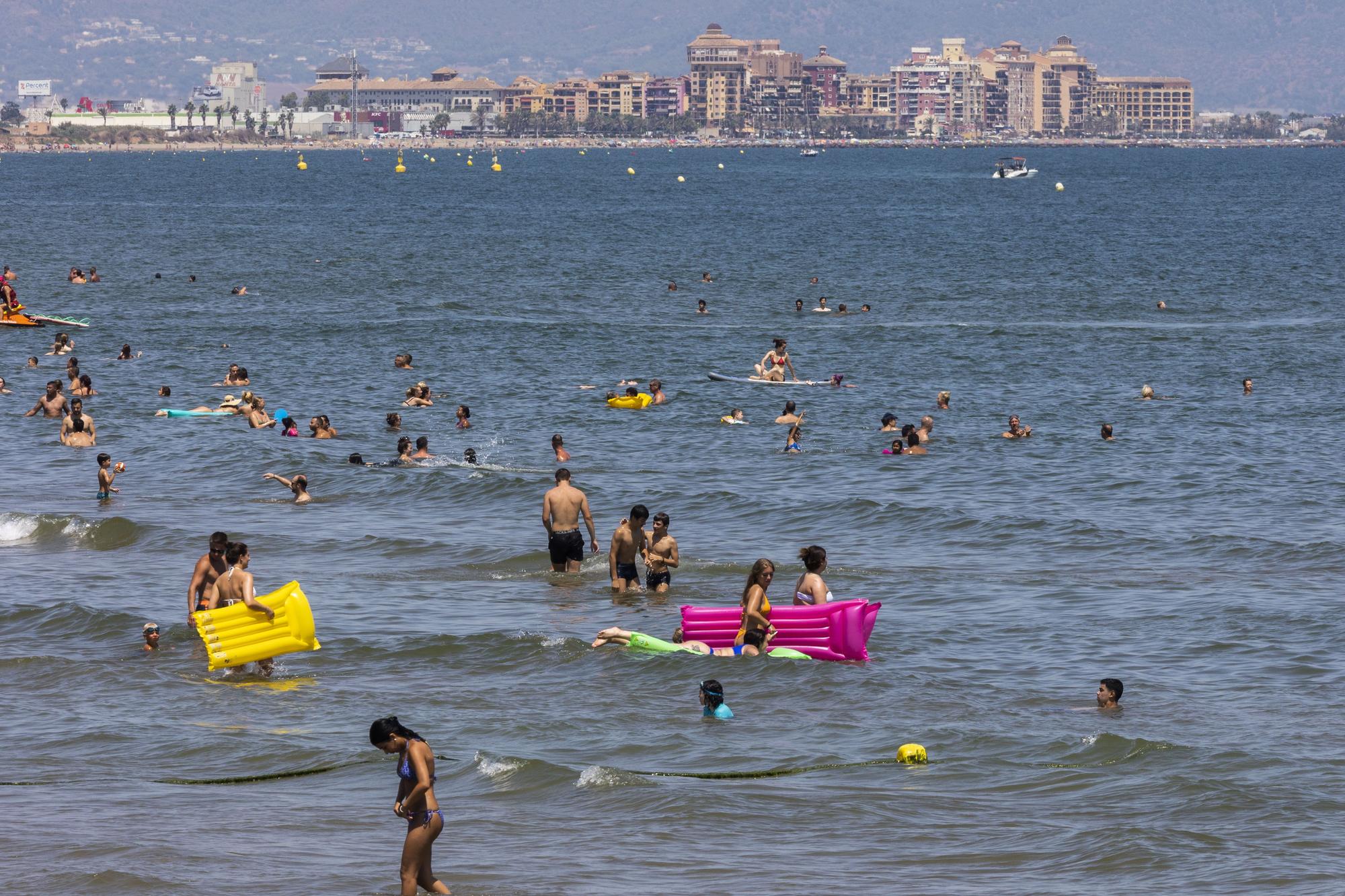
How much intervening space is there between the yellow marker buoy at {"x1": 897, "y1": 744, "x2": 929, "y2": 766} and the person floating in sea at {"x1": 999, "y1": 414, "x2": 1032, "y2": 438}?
18224 millimetres

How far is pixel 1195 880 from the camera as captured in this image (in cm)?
1312

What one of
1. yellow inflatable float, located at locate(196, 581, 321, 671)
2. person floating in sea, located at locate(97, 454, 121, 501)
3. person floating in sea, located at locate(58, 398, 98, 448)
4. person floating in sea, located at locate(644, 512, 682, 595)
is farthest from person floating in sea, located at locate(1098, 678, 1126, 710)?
person floating in sea, located at locate(58, 398, 98, 448)

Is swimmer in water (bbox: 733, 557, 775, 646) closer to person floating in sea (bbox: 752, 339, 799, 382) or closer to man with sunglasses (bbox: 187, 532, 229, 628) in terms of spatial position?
man with sunglasses (bbox: 187, 532, 229, 628)

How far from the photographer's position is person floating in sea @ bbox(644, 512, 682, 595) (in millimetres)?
21688

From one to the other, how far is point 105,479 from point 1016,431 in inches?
675

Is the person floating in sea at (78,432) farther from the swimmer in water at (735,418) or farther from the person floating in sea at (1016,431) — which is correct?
the person floating in sea at (1016,431)

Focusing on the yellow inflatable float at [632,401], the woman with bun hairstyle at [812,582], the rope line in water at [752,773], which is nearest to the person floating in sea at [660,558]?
the woman with bun hairstyle at [812,582]

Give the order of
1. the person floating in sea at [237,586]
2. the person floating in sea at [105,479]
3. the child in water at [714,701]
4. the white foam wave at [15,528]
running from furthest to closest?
the person floating in sea at [105,479] < the white foam wave at [15,528] < the person floating in sea at [237,586] < the child in water at [714,701]

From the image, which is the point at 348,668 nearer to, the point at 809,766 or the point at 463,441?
the point at 809,766

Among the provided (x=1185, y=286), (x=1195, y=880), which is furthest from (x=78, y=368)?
(x=1185, y=286)

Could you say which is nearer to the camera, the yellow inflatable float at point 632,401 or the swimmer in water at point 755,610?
the swimmer in water at point 755,610

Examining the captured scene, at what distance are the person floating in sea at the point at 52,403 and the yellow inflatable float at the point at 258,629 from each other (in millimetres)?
18992

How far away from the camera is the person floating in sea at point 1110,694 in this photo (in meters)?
17.1

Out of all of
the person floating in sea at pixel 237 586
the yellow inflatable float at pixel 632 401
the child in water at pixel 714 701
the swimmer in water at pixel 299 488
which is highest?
the yellow inflatable float at pixel 632 401
